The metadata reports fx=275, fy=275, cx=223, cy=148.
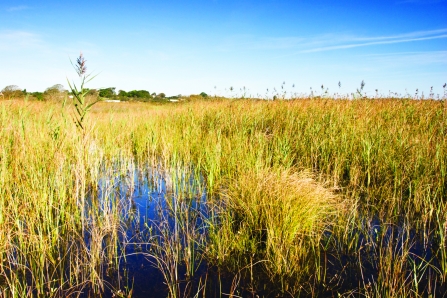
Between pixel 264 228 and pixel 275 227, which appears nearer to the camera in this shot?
pixel 275 227

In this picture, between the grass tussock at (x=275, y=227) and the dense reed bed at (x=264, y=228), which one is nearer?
the dense reed bed at (x=264, y=228)

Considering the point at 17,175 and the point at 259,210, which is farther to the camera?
the point at 17,175

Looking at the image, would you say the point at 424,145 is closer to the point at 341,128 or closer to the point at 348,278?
the point at 341,128

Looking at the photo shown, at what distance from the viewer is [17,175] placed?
9.87 feet

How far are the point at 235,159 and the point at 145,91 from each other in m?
35.3

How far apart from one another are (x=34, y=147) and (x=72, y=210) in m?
1.15

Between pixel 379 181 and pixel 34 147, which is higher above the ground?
pixel 34 147

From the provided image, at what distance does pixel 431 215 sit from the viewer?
114 inches

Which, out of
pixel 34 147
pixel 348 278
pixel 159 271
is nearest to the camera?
pixel 348 278

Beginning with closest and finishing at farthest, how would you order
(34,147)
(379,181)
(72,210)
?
(72,210), (34,147), (379,181)

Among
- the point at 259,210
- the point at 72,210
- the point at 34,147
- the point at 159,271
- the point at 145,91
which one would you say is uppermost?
the point at 145,91

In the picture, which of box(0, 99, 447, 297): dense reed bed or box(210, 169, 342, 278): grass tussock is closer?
box(0, 99, 447, 297): dense reed bed

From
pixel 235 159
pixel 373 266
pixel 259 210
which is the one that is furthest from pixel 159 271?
pixel 235 159

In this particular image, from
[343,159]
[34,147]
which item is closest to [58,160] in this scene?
[34,147]
